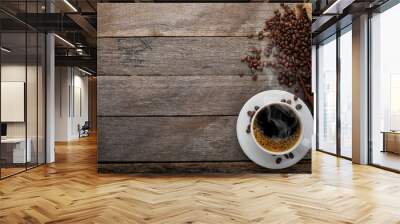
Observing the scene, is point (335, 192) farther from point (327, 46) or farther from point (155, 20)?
point (327, 46)

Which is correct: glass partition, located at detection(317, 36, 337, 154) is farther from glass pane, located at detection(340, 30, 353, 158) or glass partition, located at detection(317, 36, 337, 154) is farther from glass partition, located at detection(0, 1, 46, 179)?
glass partition, located at detection(0, 1, 46, 179)

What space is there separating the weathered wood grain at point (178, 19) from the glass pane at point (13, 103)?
1.16m

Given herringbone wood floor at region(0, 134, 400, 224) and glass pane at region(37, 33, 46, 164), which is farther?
glass pane at region(37, 33, 46, 164)

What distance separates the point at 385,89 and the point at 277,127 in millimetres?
2057

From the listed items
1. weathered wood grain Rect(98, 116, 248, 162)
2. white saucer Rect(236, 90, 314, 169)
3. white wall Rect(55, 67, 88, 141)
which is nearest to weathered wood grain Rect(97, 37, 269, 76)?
white saucer Rect(236, 90, 314, 169)

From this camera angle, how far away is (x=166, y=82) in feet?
16.2

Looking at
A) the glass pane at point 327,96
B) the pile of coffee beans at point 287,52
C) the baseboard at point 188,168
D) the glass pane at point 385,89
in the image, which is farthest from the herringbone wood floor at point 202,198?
the glass pane at point 327,96

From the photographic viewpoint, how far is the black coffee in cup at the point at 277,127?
469 cm

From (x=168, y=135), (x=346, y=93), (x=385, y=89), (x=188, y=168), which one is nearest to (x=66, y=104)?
(x=168, y=135)

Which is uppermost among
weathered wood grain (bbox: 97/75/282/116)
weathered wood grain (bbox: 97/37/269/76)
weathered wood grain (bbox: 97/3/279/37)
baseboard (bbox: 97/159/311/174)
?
weathered wood grain (bbox: 97/3/279/37)

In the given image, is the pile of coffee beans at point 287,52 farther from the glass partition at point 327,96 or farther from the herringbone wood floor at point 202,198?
the glass partition at point 327,96

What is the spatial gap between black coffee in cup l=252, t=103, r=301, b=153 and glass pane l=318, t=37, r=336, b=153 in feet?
10.5

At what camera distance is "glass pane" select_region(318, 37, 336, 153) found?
775 centimetres

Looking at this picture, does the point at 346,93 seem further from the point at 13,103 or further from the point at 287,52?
the point at 13,103
